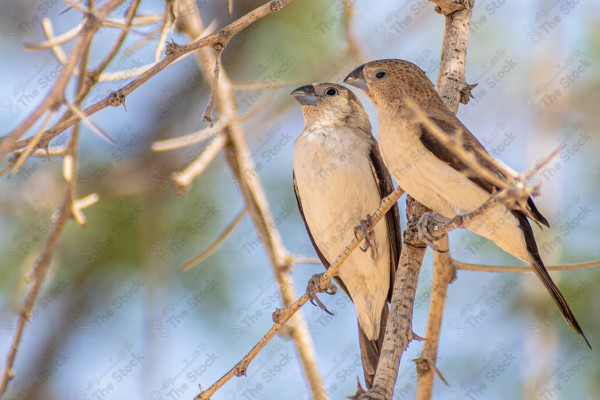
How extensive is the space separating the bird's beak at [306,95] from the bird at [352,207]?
0.58ft

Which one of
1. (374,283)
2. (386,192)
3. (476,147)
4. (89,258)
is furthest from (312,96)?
(89,258)

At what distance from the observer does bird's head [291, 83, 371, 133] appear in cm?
603

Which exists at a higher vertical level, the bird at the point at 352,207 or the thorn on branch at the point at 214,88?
the bird at the point at 352,207

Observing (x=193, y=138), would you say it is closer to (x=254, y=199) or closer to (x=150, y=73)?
(x=254, y=199)

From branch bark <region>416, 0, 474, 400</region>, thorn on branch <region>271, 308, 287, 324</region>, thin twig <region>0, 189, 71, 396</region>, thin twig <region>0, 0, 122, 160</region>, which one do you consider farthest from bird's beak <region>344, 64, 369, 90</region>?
thin twig <region>0, 0, 122, 160</region>

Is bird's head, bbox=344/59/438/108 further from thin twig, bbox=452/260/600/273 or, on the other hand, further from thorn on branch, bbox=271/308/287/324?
thorn on branch, bbox=271/308/287/324

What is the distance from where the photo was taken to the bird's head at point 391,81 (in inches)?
198

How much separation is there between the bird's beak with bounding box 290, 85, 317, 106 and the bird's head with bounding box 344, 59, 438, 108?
29.9 inches

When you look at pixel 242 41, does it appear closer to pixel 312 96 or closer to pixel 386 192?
pixel 312 96

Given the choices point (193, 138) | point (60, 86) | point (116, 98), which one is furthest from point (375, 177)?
point (60, 86)

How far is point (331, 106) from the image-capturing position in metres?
6.10

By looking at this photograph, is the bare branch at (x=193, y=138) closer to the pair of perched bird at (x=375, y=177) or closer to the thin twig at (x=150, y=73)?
the pair of perched bird at (x=375, y=177)

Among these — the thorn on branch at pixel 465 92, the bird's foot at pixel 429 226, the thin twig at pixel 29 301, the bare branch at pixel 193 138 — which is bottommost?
the thin twig at pixel 29 301

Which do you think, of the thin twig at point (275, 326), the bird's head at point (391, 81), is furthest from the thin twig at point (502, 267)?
the bird's head at point (391, 81)
